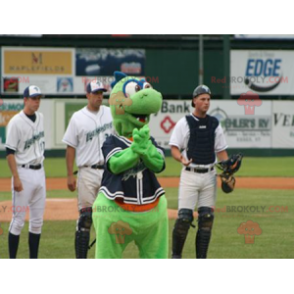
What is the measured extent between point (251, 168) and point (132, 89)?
18.9 m

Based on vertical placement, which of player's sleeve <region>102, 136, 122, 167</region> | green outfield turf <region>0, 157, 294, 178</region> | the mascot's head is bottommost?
green outfield turf <region>0, 157, 294, 178</region>

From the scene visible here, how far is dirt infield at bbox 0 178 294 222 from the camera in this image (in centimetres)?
1184

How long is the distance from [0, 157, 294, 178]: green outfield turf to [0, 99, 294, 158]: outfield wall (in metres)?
0.95

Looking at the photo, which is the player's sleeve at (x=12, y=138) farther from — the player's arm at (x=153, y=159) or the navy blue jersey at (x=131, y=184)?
the player's arm at (x=153, y=159)

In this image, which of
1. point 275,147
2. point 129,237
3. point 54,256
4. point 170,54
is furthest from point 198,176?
point 170,54

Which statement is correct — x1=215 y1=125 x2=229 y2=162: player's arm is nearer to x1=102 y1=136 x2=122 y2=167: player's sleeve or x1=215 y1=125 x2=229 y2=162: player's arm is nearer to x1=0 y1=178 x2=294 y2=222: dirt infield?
x1=102 y1=136 x2=122 y2=167: player's sleeve

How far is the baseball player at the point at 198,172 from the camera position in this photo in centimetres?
764

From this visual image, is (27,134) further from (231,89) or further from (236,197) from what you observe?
(231,89)

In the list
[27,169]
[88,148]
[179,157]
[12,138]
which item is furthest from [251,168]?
[12,138]

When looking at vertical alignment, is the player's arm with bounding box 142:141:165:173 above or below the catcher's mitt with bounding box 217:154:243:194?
above

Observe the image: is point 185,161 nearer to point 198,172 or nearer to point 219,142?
point 198,172

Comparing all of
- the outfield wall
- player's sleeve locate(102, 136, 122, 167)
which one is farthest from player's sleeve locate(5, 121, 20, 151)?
the outfield wall

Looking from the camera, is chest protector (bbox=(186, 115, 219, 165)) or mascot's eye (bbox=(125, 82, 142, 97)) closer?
mascot's eye (bbox=(125, 82, 142, 97))

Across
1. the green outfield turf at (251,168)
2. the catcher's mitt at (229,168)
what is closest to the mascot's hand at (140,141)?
the catcher's mitt at (229,168)
